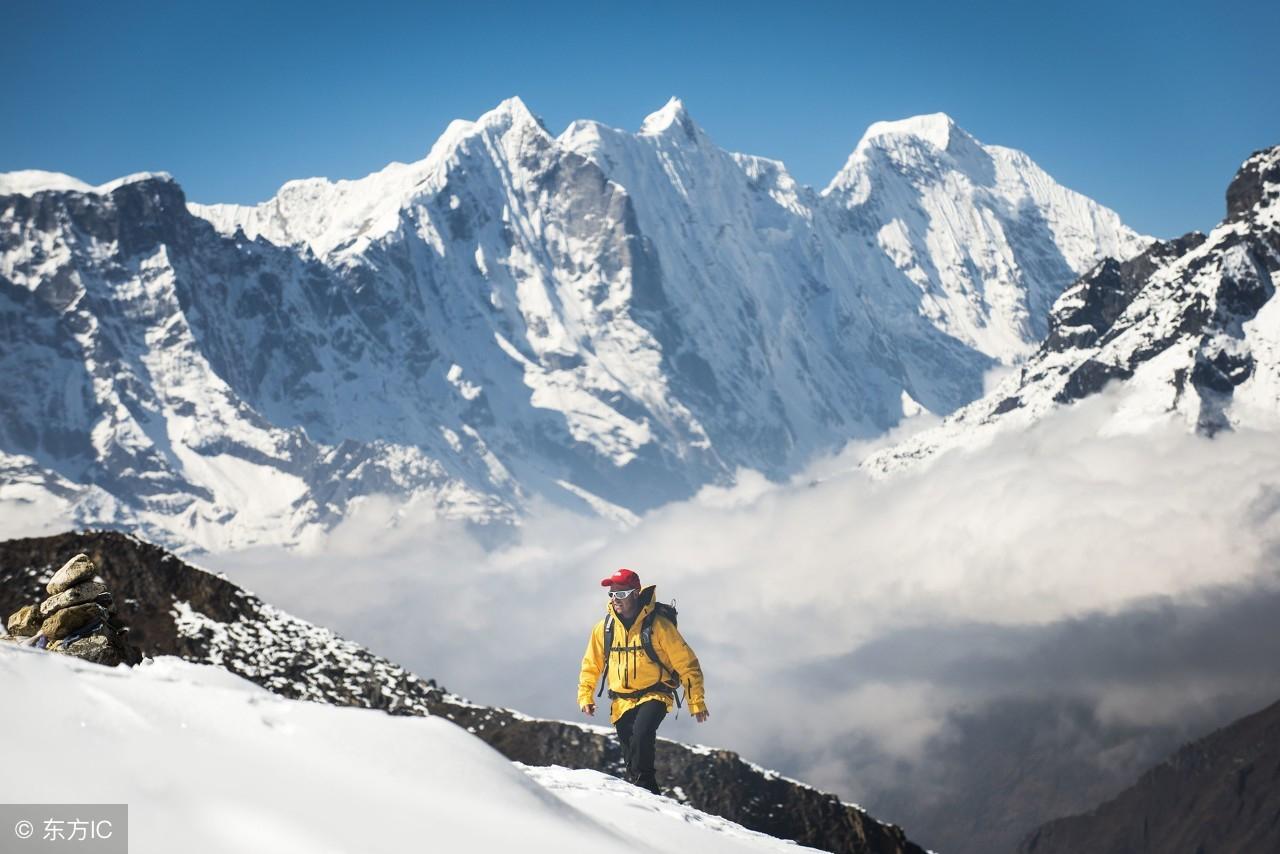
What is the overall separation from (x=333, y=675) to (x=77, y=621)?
35659 millimetres

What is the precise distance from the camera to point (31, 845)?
14.1 metres

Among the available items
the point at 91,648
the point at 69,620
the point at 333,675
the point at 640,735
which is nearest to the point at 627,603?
the point at 640,735

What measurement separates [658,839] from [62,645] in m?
11.0

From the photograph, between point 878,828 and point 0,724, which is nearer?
point 0,724

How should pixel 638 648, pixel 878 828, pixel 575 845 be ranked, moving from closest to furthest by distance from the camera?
pixel 575 845
pixel 638 648
pixel 878 828

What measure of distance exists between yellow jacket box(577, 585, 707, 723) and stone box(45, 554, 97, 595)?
9130 millimetres

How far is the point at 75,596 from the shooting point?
84.2 ft

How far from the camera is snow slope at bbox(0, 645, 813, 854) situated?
14984 millimetres

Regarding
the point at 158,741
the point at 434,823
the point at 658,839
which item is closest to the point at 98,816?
the point at 158,741

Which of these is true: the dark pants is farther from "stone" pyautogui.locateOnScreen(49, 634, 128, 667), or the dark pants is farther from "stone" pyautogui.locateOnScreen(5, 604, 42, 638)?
"stone" pyautogui.locateOnScreen(5, 604, 42, 638)

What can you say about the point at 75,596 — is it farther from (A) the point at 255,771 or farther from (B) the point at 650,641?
(A) the point at 255,771

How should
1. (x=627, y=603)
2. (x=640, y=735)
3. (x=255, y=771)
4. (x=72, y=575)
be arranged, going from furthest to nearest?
1. (x=640, y=735)
2. (x=627, y=603)
3. (x=72, y=575)
4. (x=255, y=771)

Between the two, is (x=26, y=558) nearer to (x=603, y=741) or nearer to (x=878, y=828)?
(x=603, y=741)

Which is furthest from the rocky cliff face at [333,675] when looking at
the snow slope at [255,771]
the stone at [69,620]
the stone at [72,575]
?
the snow slope at [255,771]
